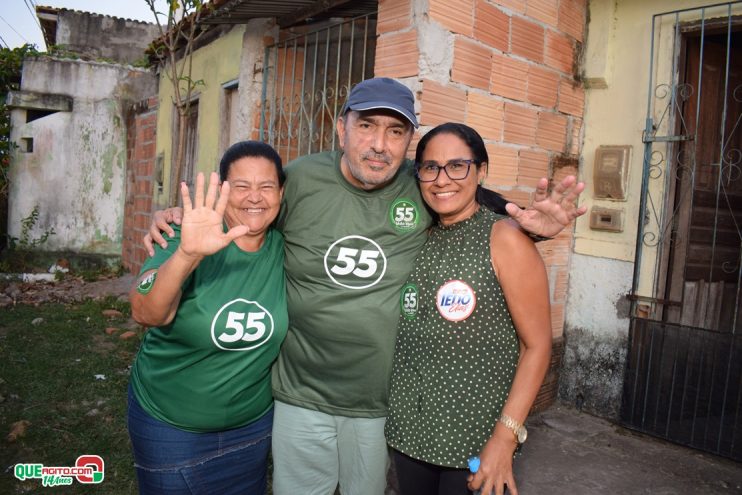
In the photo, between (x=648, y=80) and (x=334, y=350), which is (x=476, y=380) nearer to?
(x=334, y=350)

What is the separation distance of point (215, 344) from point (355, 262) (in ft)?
1.83

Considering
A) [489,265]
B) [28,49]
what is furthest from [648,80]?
[28,49]

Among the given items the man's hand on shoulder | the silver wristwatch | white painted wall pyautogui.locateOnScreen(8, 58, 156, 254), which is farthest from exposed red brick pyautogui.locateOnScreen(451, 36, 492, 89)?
white painted wall pyautogui.locateOnScreen(8, 58, 156, 254)

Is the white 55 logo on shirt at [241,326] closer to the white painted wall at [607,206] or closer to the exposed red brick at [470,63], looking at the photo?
the exposed red brick at [470,63]

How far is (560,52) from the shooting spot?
11.9 ft

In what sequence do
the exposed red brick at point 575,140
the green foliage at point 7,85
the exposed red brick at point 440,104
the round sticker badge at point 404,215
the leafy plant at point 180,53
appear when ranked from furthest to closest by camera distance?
the green foliage at point 7,85, the leafy plant at point 180,53, the exposed red brick at point 575,140, the exposed red brick at point 440,104, the round sticker badge at point 404,215

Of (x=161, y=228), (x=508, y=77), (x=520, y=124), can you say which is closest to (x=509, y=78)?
(x=508, y=77)

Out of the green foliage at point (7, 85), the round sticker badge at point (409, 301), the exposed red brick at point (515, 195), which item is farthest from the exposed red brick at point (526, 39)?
the green foliage at point (7, 85)

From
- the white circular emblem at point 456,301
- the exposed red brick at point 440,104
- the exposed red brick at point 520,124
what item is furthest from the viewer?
the exposed red brick at point 520,124

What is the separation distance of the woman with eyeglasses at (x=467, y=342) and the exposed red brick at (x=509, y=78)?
57.1 inches

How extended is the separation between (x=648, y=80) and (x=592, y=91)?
38 cm

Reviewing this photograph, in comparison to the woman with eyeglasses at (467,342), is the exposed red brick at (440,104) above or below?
above

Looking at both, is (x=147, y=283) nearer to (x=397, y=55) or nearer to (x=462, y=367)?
(x=462, y=367)

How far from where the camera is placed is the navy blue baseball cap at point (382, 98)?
2039 millimetres
